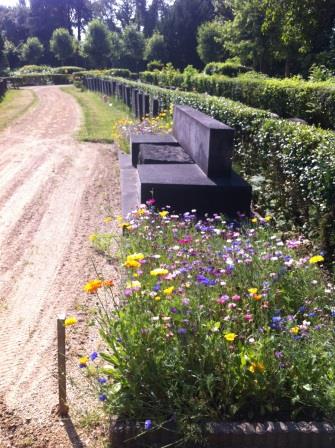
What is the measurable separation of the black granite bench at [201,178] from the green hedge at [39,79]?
41.2 m

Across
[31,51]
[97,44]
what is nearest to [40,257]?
[97,44]

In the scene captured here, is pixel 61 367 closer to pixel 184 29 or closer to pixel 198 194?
pixel 198 194

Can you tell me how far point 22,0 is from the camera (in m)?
93.2

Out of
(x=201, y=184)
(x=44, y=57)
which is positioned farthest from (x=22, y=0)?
(x=201, y=184)

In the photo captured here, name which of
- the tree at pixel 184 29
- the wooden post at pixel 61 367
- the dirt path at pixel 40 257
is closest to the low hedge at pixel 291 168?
the dirt path at pixel 40 257

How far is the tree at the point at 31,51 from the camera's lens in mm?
67250

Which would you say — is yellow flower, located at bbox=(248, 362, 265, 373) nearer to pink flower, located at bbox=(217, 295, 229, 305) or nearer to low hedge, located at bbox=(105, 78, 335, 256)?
pink flower, located at bbox=(217, 295, 229, 305)

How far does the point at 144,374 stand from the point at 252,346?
636 millimetres

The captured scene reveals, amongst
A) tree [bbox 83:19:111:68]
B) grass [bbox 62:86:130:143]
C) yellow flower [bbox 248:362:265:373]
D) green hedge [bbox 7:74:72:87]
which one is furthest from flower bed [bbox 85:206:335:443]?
tree [bbox 83:19:111:68]

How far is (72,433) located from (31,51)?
234ft

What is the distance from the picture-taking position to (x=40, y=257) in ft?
18.2

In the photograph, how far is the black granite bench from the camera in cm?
613

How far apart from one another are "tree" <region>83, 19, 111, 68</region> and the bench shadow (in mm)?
56322

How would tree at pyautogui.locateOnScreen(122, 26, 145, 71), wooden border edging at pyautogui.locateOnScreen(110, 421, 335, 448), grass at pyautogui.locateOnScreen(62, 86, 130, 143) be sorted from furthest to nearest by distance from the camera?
tree at pyautogui.locateOnScreen(122, 26, 145, 71) < grass at pyautogui.locateOnScreen(62, 86, 130, 143) < wooden border edging at pyautogui.locateOnScreen(110, 421, 335, 448)
